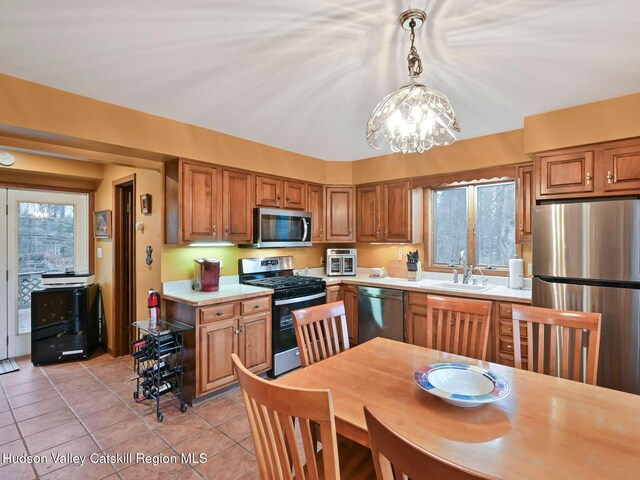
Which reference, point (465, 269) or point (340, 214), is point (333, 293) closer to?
point (340, 214)

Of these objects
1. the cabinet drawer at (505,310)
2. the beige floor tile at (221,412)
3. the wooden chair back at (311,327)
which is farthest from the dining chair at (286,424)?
the cabinet drawer at (505,310)

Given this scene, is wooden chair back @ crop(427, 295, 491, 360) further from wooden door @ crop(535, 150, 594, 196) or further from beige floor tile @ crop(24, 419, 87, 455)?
beige floor tile @ crop(24, 419, 87, 455)

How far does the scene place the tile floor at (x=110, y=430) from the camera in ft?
6.67

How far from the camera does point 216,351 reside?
9.36 ft

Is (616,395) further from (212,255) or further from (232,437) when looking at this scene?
(212,255)

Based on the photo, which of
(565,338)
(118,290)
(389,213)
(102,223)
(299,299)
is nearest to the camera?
(565,338)

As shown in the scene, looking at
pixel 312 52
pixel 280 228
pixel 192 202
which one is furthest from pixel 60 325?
pixel 312 52

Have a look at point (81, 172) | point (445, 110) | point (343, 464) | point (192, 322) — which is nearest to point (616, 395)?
point (343, 464)

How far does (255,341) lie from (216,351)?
416 millimetres

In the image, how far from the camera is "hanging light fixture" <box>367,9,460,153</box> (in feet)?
5.31

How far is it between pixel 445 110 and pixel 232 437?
2.58 metres

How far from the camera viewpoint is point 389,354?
1.77 m

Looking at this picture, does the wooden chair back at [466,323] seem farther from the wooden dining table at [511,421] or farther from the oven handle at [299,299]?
the oven handle at [299,299]

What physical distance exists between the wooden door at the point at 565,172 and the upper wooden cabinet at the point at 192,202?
2961mm
